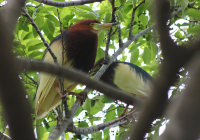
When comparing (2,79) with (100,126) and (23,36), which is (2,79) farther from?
(23,36)

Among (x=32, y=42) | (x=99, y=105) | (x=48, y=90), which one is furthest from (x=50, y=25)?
(x=99, y=105)

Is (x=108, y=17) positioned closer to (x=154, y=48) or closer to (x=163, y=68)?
(x=154, y=48)

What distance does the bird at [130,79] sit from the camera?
3.39 metres

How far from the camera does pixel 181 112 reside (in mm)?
607

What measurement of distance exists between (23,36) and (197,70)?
3.01m

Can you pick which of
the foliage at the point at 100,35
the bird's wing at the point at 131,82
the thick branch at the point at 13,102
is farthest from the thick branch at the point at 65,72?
the bird's wing at the point at 131,82

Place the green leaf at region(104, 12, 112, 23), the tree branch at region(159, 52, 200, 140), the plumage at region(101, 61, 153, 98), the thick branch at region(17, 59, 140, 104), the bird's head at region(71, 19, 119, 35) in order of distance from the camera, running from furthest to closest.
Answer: the plumage at region(101, 61, 153, 98) → the bird's head at region(71, 19, 119, 35) → the green leaf at region(104, 12, 112, 23) → the thick branch at region(17, 59, 140, 104) → the tree branch at region(159, 52, 200, 140)

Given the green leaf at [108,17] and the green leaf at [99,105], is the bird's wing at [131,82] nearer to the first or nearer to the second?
the green leaf at [99,105]

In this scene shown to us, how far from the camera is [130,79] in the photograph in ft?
11.5

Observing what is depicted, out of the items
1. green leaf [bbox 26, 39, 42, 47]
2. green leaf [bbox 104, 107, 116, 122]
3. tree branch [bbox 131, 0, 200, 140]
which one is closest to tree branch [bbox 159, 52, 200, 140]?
tree branch [bbox 131, 0, 200, 140]

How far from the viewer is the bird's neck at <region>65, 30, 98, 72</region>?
115 inches

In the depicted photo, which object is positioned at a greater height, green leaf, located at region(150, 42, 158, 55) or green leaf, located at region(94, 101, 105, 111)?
green leaf, located at region(150, 42, 158, 55)

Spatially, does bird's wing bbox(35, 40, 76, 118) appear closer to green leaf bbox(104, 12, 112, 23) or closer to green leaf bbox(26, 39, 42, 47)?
green leaf bbox(26, 39, 42, 47)

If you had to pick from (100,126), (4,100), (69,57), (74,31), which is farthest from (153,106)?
(74,31)
